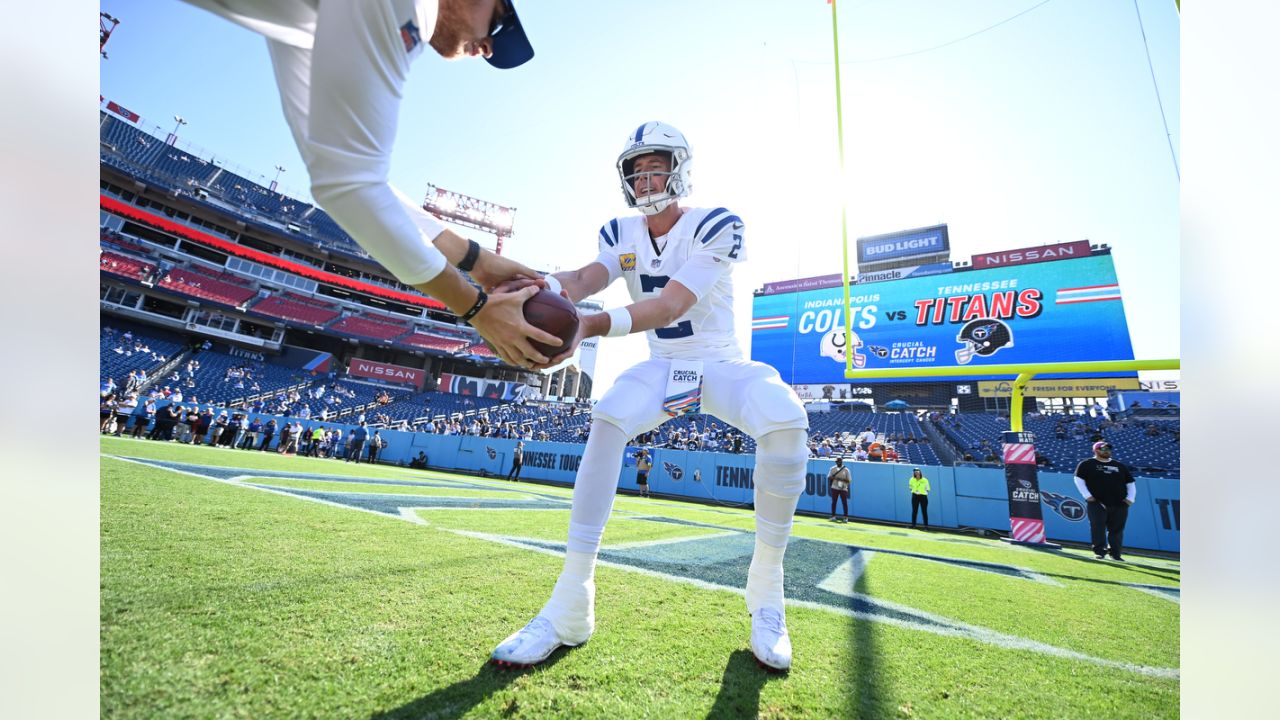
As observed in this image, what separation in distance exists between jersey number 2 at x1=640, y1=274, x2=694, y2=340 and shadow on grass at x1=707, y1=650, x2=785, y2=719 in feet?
4.75

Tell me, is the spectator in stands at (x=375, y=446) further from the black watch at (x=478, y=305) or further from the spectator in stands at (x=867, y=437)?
the black watch at (x=478, y=305)

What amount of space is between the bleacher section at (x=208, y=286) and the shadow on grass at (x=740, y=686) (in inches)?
1451

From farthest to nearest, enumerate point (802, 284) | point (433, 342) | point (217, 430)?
1. point (433, 342)
2. point (802, 284)
3. point (217, 430)

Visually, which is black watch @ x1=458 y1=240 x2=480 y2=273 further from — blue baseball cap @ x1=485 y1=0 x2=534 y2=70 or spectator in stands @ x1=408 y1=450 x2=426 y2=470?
spectator in stands @ x1=408 y1=450 x2=426 y2=470

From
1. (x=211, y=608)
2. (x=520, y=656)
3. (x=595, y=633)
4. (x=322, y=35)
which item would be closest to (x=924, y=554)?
(x=595, y=633)

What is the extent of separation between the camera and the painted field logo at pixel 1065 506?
1040 centimetres

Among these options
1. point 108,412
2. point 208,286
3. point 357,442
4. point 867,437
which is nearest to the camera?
point 108,412

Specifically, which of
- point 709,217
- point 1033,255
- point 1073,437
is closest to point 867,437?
point 1073,437

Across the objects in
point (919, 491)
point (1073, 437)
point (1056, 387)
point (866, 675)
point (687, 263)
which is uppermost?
point (687, 263)

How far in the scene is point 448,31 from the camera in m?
1.53

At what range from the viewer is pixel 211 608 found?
1573 mm

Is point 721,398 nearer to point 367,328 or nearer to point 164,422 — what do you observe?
point 164,422

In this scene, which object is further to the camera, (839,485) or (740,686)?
(839,485)

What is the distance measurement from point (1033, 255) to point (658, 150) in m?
25.3
